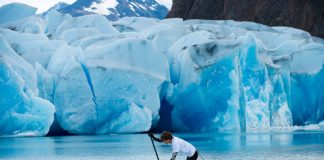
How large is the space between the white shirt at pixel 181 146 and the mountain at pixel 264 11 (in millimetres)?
36731

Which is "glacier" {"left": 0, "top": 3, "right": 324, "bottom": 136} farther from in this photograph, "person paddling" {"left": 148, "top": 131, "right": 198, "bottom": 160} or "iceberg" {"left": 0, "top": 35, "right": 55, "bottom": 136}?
"person paddling" {"left": 148, "top": 131, "right": 198, "bottom": 160}

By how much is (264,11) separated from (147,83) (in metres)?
26.8

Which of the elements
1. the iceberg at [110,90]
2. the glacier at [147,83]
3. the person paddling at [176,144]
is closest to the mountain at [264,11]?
the glacier at [147,83]

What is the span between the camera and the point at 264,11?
49.7 metres

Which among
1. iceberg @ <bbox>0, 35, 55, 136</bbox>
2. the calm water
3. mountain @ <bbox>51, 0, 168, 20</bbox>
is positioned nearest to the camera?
the calm water

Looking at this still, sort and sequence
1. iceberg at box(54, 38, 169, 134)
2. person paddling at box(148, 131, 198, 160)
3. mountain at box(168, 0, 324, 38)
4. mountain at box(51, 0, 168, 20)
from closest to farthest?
person paddling at box(148, 131, 198, 160)
iceberg at box(54, 38, 169, 134)
mountain at box(168, 0, 324, 38)
mountain at box(51, 0, 168, 20)

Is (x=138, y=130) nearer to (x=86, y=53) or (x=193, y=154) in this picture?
(x=86, y=53)

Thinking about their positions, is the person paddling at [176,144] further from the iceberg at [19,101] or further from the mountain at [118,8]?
the mountain at [118,8]

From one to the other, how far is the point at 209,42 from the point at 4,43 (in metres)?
7.04

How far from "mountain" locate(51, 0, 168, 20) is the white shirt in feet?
347

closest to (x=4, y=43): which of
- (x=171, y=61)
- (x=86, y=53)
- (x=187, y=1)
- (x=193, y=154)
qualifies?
(x=86, y=53)

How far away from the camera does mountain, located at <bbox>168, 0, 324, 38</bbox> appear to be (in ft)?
150

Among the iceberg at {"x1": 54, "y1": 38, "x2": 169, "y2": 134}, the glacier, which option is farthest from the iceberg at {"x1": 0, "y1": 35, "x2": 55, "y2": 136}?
the iceberg at {"x1": 54, "y1": 38, "x2": 169, "y2": 134}

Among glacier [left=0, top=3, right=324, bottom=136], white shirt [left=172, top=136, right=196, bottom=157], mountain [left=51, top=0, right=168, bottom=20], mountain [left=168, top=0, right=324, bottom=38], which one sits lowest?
mountain [left=51, top=0, right=168, bottom=20]
